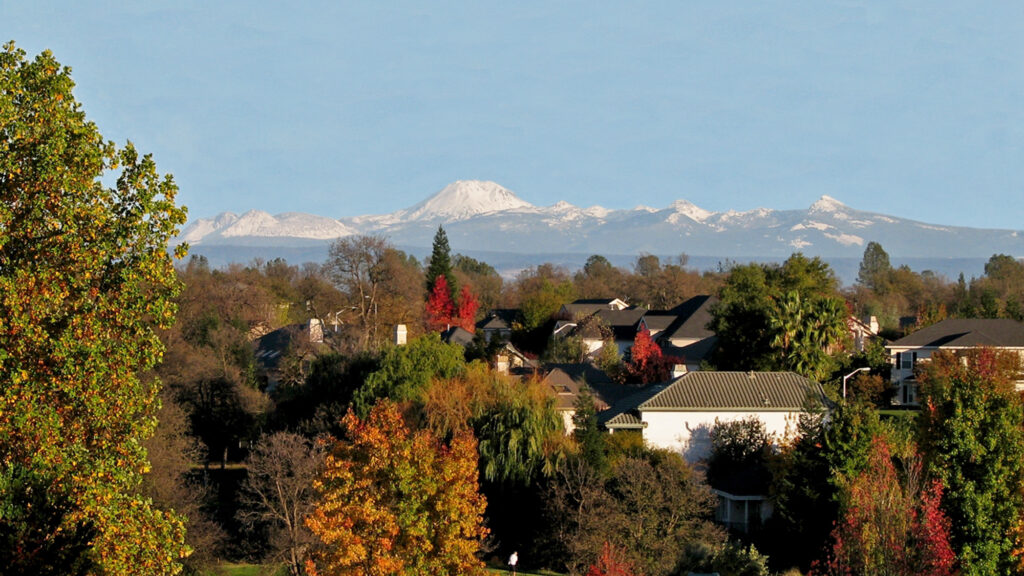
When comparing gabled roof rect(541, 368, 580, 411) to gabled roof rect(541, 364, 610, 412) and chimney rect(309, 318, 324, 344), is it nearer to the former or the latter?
gabled roof rect(541, 364, 610, 412)

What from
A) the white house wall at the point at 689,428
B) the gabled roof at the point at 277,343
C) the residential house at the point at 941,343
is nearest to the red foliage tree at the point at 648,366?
the white house wall at the point at 689,428

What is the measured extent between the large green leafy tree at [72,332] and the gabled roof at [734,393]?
1339 inches

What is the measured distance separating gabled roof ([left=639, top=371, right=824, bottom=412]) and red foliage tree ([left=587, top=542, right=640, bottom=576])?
12.9 m

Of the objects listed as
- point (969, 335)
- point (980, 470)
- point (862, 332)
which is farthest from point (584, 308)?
point (980, 470)

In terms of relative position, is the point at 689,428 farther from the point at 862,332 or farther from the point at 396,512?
the point at 862,332

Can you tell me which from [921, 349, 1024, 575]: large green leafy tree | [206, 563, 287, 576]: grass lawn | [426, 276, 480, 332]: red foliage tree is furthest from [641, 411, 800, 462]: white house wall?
[426, 276, 480, 332]: red foliage tree

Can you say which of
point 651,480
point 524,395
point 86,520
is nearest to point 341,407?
Result: point 524,395

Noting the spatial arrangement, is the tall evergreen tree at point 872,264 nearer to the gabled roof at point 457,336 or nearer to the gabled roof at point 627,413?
the gabled roof at point 457,336

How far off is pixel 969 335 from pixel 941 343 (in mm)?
1711

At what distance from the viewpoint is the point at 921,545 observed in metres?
26.7

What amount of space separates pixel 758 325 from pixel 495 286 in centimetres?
9480

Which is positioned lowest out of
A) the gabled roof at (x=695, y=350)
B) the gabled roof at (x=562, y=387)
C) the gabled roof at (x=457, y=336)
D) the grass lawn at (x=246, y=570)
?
the grass lawn at (x=246, y=570)

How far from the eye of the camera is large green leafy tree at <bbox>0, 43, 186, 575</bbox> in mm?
12117

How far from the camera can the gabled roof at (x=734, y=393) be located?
1809 inches
